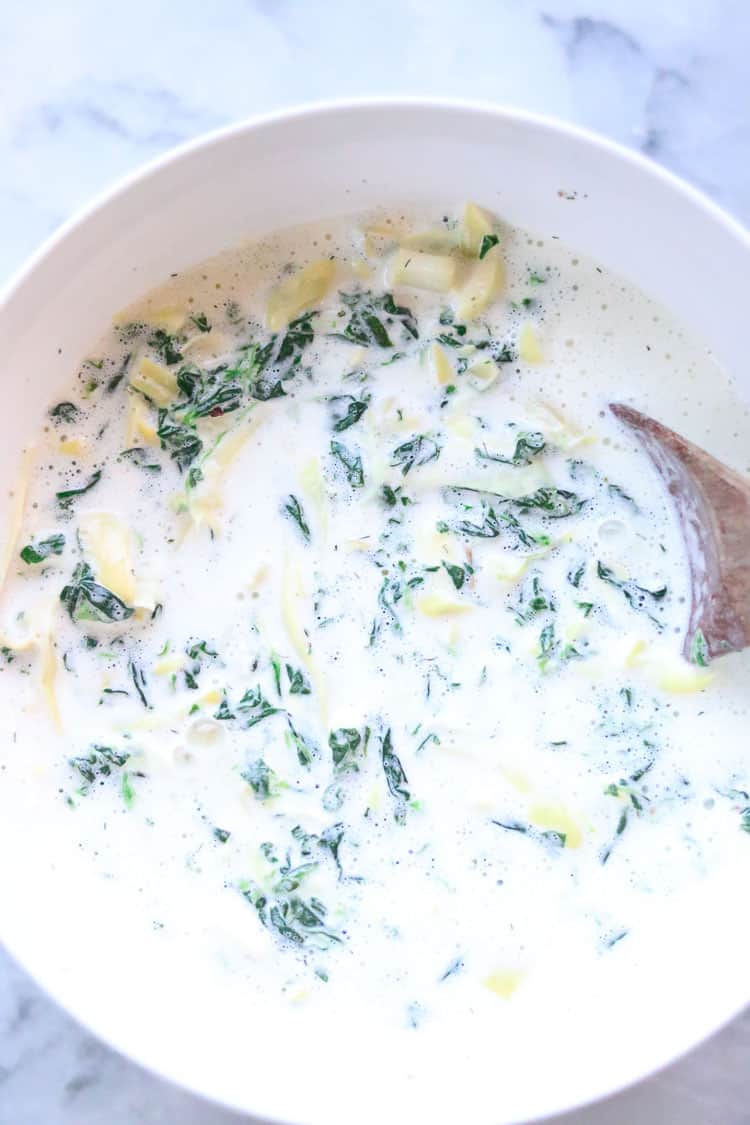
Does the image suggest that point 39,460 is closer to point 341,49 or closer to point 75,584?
point 75,584

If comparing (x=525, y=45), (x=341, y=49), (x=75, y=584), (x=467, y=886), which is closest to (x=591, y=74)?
(x=525, y=45)

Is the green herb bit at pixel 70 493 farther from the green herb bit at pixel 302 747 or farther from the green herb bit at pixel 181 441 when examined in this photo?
the green herb bit at pixel 302 747

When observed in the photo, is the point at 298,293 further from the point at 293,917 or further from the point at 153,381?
the point at 293,917

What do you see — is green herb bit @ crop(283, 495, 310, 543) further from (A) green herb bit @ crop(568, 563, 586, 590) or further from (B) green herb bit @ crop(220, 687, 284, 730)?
(A) green herb bit @ crop(568, 563, 586, 590)

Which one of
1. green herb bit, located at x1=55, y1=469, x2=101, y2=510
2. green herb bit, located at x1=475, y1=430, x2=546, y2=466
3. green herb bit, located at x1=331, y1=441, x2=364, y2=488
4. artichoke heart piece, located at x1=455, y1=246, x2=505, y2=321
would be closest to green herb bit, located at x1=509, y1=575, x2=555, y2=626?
green herb bit, located at x1=475, y1=430, x2=546, y2=466

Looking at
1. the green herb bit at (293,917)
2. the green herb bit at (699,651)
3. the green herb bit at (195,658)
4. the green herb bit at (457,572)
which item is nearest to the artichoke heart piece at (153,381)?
the green herb bit at (195,658)

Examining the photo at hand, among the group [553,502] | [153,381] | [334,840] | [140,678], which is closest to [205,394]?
[153,381]

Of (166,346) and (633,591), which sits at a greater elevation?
(633,591)
